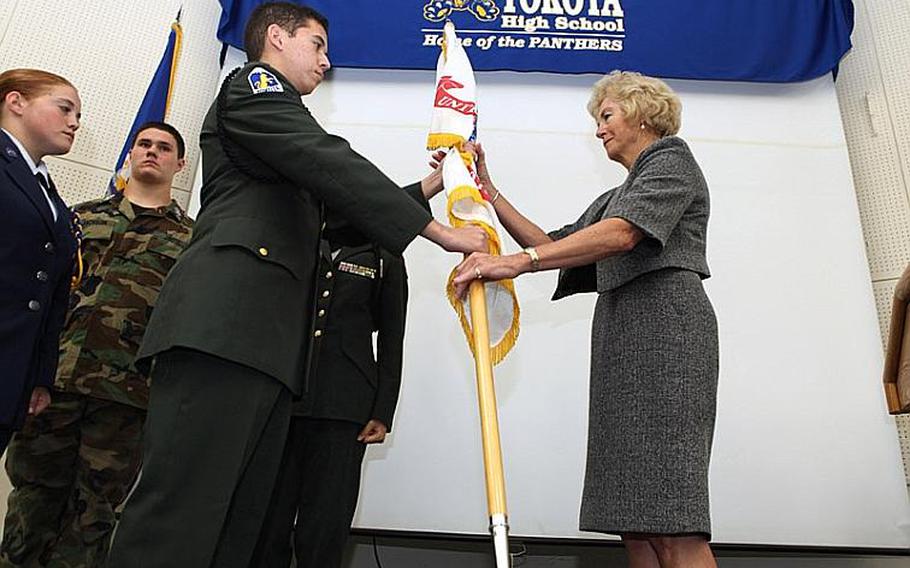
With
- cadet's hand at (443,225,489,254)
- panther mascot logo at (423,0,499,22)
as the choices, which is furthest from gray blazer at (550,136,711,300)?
panther mascot logo at (423,0,499,22)

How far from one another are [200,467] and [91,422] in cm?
108

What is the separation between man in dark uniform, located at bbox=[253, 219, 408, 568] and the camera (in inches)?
69.1

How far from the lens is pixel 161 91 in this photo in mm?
2910

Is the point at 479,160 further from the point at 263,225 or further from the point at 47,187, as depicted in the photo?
the point at 47,187

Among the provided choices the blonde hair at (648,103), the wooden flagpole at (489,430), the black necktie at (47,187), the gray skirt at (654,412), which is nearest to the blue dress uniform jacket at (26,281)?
the black necktie at (47,187)

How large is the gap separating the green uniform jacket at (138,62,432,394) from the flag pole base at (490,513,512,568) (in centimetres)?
42

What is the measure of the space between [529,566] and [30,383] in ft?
5.78

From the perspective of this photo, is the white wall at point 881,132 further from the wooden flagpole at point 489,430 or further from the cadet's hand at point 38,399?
the cadet's hand at point 38,399

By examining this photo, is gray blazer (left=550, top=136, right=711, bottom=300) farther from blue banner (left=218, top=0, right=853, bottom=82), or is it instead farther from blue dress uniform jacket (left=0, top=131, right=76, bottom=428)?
blue banner (left=218, top=0, right=853, bottom=82)

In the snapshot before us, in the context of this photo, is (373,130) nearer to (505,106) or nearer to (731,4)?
(505,106)

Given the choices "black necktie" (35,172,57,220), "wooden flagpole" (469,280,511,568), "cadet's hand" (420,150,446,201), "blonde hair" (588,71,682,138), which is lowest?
"wooden flagpole" (469,280,511,568)

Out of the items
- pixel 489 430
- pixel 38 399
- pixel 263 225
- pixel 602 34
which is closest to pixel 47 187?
pixel 38 399

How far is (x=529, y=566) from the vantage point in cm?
260

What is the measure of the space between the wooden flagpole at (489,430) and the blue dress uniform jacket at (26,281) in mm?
1007
